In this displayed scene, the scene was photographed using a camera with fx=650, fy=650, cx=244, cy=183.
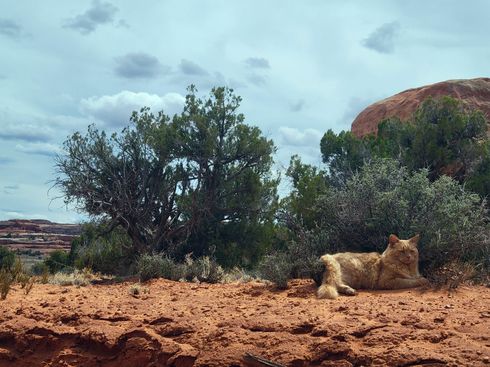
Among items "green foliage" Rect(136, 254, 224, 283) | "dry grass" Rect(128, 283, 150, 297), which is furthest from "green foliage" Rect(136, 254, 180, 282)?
"dry grass" Rect(128, 283, 150, 297)

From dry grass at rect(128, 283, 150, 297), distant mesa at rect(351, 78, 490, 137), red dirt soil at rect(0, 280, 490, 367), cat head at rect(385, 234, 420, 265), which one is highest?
distant mesa at rect(351, 78, 490, 137)

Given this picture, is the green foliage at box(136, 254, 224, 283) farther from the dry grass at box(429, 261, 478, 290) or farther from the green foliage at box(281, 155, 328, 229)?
the dry grass at box(429, 261, 478, 290)

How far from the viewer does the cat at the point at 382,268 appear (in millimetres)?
10570

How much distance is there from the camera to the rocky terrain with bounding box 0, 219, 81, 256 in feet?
161

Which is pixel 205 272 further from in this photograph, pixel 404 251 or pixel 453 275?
pixel 453 275

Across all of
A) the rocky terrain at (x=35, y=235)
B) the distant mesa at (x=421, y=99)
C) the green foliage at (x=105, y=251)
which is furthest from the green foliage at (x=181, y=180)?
the rocky terrain at (x=35, y=235)

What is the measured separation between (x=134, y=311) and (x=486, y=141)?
12.5 m

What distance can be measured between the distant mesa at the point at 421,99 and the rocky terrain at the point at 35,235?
23658mm

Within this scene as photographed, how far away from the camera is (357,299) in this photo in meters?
9.62

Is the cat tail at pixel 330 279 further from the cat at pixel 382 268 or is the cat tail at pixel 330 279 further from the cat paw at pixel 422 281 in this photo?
the cat paw at pixel 422 281

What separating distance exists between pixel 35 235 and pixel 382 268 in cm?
5181

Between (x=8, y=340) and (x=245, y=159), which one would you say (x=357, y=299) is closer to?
(x=8, y=340)

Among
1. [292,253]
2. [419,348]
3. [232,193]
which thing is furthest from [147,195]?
[419,348]

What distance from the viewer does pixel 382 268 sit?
1080 cm
